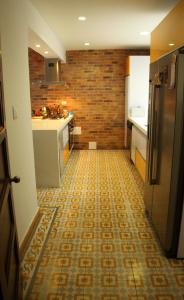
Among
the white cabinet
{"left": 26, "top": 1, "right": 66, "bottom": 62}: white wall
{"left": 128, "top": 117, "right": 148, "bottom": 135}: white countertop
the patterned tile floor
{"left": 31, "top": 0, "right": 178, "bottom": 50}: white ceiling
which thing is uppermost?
{"left": 31, "top": 0, "right": 178, "bottom": 50}: white ceiling

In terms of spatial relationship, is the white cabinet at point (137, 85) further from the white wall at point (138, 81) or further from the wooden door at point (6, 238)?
the wooden door at point (6, 238)

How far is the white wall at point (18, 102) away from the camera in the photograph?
6.19 feet

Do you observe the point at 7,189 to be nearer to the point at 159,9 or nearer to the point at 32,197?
the point at 32,197

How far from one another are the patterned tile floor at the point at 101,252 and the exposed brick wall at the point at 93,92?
2529mm

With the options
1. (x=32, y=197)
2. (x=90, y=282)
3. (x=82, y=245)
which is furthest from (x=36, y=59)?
(x=90, y=282)

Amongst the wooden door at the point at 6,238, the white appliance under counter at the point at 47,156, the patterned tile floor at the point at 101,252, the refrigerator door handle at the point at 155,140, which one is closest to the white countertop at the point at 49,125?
the white appliance under counter at the point at 47,156

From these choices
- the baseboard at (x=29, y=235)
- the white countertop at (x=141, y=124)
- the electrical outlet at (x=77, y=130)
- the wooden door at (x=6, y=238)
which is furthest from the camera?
the electrical outlet at (x=77, y=130)

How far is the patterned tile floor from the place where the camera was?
1.77 meters

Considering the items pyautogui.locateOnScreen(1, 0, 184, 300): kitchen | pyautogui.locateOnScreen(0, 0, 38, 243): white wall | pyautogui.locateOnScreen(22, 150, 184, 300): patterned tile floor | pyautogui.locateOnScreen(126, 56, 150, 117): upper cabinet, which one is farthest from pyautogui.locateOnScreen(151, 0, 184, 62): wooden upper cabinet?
pyautogui.locateOnScreen(126, 56, 150, 117): upper cabinet

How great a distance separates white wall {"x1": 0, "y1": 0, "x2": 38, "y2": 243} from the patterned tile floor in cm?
44

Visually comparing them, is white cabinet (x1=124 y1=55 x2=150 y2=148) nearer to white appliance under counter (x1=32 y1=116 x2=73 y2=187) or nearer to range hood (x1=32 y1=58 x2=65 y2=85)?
range hood (x1=32 y1=58 x2=65 y2=85)

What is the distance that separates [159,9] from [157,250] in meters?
2.65

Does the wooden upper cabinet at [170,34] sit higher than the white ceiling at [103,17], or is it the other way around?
the white ceiling at [103,17]

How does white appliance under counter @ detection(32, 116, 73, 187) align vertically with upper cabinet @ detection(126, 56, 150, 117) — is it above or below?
below
